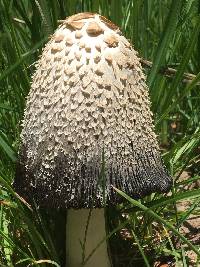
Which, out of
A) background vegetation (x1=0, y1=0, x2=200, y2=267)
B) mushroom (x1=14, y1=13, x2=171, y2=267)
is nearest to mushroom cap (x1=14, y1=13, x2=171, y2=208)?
mushroom (x1=14, y1=13, x2=171, y2=267)

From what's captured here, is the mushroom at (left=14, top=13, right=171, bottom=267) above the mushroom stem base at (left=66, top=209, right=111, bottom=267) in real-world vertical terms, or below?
above

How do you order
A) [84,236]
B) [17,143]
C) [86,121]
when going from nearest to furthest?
[86,121], [84,236], [17,143]

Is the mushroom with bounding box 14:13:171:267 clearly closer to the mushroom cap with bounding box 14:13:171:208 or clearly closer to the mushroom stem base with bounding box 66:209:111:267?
the mushroom cap with bounding box 14:13:171:208

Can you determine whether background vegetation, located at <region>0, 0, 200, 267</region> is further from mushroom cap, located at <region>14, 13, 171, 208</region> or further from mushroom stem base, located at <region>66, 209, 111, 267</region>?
mushroom cap, located at <region>14, 13, 171, 208</region>

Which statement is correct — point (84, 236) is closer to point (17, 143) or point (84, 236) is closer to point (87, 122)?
point (17, 143)

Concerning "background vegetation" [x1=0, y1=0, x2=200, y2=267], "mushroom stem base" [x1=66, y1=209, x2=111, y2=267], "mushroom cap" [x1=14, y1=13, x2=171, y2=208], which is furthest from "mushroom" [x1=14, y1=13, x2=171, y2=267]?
"mushroom stem base" [x1=66, y1=209, x2=111, y2=267]

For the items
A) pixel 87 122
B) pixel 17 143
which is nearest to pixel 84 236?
pixel 17 143

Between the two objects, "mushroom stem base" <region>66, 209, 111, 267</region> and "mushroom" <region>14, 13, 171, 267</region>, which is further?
"mushroom stem base" <region>66, 209, 111, 267</region>

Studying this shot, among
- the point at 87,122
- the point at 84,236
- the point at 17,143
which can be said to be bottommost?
the point at 84,236
